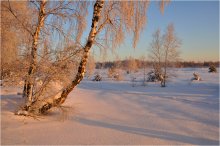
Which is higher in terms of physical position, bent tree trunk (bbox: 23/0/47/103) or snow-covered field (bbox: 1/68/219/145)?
bent tree trunk (bbox: 23/0/47/103)

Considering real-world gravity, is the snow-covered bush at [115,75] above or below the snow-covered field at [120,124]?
above

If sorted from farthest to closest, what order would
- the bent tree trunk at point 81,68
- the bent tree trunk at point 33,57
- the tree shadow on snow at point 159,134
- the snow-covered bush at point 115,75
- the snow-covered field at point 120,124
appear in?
the snow-covered bush at point 115,75 < the bent tree trunk at point 81,68 < the bent tree trunk at point 33,57 < the snow-covered field at point 120,124 < the tree shadow on snow at point 159,134

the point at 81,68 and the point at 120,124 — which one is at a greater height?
the point at 81,68

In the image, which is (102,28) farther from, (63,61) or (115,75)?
(115,75)

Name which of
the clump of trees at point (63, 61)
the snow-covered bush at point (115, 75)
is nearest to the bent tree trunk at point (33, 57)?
the clump of trees at point (63, 61)

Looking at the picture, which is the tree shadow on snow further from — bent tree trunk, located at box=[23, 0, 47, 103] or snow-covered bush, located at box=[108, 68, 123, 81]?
snow-covered bush, located at box=[108, 68, 123, 81]

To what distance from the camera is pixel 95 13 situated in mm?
8367

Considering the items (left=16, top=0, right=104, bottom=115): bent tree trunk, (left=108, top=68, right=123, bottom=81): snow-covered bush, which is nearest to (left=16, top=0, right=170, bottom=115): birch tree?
(left=16, top=0, right=104, bottom=115): bent tree trunk

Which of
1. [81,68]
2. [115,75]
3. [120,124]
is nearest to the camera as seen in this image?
[120,124]

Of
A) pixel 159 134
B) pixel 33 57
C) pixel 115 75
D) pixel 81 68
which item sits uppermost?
pixel 33 57

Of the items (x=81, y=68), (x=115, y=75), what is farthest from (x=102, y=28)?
(x=115, y=75)

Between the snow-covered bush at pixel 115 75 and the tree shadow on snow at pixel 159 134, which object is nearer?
the tree shadow on snow at pixel 159 134

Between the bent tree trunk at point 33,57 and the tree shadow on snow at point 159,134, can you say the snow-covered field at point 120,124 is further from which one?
the bent tree trunk at point 33,57

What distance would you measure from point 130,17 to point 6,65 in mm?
3687
